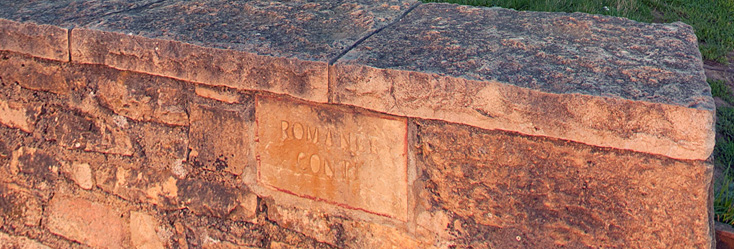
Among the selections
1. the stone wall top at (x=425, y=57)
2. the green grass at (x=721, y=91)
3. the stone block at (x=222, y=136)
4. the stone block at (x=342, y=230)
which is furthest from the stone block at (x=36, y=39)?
the green grass at (x=721, y=91)

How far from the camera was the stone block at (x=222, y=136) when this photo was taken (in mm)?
1877

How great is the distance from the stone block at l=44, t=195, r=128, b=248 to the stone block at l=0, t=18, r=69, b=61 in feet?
1.68

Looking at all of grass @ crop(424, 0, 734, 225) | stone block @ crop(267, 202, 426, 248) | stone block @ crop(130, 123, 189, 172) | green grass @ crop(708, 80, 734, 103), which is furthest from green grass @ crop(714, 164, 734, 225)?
stone block @ crop(130, 123, 189, 172)

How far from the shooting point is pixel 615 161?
149 cm

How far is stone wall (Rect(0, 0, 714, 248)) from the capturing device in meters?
1.50

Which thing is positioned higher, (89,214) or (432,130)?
(432,130)

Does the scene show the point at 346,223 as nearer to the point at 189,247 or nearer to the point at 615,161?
the point at 189,247

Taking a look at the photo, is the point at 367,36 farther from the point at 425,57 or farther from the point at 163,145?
the point at 163,145

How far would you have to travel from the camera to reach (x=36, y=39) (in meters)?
2.04

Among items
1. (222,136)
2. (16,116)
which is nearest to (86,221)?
(16,116)

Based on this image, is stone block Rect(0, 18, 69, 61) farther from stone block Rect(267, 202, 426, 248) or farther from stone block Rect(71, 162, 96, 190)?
stone block Rect(267, 202, 426, 248)

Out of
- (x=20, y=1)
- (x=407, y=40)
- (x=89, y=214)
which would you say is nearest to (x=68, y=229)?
(x=89, y=214)

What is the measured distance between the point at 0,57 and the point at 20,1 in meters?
0.29

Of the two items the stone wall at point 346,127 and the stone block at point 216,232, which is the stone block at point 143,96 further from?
the stone block at point 216,232
